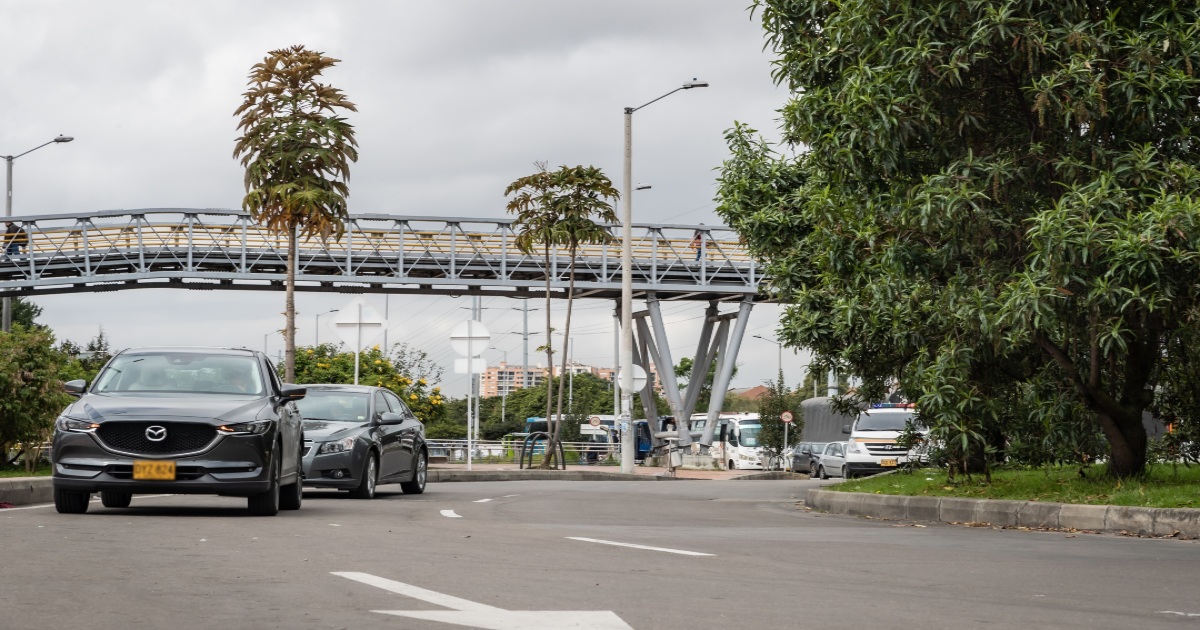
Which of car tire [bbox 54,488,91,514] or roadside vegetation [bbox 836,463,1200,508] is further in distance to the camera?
roadside vegetation [bbox 836,463,1200,508]

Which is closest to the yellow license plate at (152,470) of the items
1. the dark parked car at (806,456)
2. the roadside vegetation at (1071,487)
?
the roadside vegetation at (1071,487)

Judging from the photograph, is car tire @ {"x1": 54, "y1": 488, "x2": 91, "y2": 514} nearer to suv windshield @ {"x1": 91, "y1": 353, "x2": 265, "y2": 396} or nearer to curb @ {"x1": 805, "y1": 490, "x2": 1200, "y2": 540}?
suv windshield @ {"x1": 91, "y1": 353, "x2": 265, "y2": 396}

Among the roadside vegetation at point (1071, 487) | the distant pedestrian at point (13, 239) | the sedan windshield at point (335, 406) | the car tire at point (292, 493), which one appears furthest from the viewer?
the distant pedestrian at point (13, 239)

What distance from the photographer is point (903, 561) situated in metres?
9.75

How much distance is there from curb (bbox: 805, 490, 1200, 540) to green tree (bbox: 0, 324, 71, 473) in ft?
33.5

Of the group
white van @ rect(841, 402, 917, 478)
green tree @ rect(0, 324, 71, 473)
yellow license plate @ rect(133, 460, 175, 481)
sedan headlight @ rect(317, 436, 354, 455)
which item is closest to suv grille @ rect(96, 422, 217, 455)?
yellow license plate @ rect(133, 460, 175, 481)

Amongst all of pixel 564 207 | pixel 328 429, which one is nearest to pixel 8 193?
pixel 564 207

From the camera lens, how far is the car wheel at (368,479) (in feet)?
62.3

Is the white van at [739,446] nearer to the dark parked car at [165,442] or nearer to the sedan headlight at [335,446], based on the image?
the sedan headlight at [335,446]

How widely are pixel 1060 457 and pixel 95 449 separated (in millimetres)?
10994

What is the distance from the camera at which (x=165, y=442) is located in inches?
516

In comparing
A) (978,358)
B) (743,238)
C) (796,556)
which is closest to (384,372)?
(743,238)

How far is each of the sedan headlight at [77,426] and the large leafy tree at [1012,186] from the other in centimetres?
792

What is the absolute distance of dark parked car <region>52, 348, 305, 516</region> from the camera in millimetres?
13031
